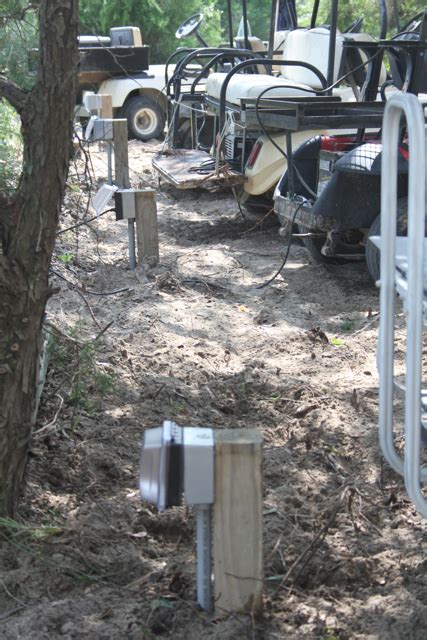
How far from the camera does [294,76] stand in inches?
379

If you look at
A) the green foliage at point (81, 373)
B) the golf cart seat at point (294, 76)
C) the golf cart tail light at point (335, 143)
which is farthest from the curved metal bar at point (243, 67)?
the green foliage at point (81, 373)

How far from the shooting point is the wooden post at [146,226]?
7.13 meters

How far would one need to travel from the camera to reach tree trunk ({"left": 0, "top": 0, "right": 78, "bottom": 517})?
122 inches

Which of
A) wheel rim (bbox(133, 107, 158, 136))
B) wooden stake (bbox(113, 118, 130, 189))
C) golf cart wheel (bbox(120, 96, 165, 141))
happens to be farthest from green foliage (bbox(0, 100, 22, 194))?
wheel rim (bbox(133, 107, 158, 136))

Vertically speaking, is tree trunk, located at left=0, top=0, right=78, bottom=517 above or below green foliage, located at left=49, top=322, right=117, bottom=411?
above

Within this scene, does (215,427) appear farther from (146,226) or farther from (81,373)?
(146,226)

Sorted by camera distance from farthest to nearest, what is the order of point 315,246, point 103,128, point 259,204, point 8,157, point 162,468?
1. point 259,204
2. point 103,128
3. point 315,246
4. point 8,157
5. point 162,468

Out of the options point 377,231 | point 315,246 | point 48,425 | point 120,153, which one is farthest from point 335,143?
point 48,425

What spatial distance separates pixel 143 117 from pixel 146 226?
8766mm

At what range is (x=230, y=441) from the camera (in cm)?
251

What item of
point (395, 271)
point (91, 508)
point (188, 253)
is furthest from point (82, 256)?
point (395, 271)

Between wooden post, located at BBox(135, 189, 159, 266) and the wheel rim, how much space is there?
27.9 ft

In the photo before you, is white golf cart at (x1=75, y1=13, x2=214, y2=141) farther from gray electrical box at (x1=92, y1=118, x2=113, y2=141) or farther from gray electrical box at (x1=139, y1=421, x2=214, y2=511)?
gray electrical box at (x1=139, y1=421, x2=214, y2=511)

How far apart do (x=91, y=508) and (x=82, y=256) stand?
4591mm
